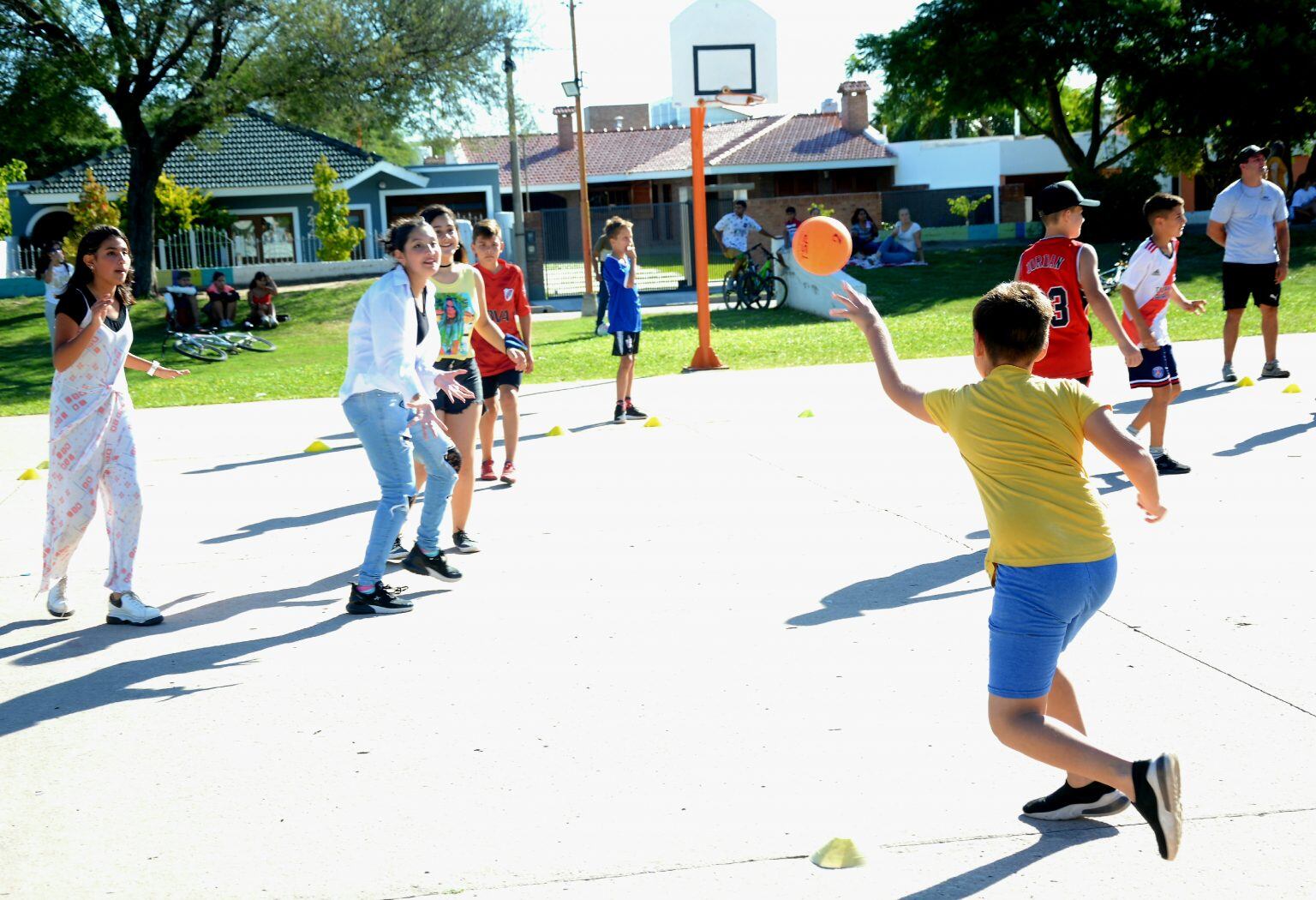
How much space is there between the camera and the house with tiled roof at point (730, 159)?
53438mm

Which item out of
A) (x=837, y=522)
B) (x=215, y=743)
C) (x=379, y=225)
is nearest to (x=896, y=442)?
(x=837, y=522)

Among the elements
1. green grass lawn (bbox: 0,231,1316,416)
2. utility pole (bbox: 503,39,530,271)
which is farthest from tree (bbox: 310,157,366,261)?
utility pole (bbox: 503,39,530,271)

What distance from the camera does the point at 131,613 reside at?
6.12 metres

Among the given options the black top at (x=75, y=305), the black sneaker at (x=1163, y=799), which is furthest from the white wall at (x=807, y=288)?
the black sneaker at (x=1163, y=799)

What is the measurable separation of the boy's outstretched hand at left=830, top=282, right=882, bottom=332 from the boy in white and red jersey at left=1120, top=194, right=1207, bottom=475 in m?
4.79

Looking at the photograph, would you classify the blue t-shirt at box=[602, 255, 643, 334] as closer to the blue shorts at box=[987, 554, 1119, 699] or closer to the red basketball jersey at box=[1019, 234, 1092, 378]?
the red basketball jersey at box=[1019, 234, 1092, 378]

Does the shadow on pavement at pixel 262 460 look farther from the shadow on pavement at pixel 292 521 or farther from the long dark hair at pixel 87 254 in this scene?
the long dark hair at pixel 87 254

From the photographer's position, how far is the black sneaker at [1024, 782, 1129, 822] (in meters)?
3.70

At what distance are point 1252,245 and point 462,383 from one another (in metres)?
7.98

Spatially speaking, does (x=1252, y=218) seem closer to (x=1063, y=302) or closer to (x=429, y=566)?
(x=1063, y=302)

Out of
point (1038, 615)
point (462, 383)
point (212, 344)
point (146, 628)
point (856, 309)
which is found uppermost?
point (856, 309)

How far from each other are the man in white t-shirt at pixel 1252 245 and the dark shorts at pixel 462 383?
741 cm

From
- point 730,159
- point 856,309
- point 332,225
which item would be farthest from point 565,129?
point 856,309

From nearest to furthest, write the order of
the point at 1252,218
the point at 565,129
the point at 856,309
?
the point at 856,309, the point at 1252,218, the point at 565,129
